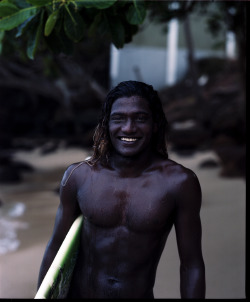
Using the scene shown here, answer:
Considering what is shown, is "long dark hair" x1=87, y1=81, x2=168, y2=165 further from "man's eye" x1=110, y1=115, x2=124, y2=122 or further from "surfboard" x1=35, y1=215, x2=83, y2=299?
"surfboard" x1=35, y1=215, x2=83, y2=299

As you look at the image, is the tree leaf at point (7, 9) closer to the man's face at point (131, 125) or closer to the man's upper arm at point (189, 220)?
the man's face at point (131, 125)

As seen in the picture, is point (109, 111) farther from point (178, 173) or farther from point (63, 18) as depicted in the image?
point (63, 18)

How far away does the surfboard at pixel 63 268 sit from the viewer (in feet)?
5.38

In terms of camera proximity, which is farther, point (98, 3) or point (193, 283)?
point (98, 3)

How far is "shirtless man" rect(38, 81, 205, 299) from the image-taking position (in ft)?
5.69

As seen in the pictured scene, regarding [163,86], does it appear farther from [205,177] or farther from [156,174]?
[156,174]

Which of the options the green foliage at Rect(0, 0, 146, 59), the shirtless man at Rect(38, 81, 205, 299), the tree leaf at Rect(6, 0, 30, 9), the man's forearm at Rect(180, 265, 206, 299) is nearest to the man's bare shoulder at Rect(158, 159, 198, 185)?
the shirtless man at Rect(38, 81, 205, 299)

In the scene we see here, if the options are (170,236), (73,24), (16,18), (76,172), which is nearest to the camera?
(76,172)

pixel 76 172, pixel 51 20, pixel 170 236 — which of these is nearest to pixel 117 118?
pixel 76 172

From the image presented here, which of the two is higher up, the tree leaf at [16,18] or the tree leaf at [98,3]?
the tree leaf at [98,3]

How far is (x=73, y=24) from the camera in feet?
6.83

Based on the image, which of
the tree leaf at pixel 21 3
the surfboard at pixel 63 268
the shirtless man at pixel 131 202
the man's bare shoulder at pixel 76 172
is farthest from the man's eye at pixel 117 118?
the tree leaf at pixel 21 3

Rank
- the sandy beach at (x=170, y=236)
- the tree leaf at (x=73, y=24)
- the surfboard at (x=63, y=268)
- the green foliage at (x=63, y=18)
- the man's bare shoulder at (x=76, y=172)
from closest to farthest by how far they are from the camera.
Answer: the surfboard at (x=63, y=268) < the man's bare shoulder at (x=76, y=172) < the green foliage at (x=63, y=18) < the tree leaf at (x=73, y=24) < the sandy beach at (x=170, y=236)

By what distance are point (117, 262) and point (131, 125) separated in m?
0.58
